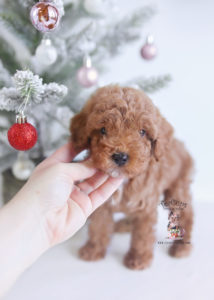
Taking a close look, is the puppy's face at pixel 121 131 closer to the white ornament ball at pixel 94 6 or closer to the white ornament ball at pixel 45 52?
the white ornament ball at pixel 45 52

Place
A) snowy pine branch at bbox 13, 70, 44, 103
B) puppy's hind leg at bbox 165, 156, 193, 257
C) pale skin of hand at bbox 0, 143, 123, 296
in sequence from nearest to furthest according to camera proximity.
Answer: pale skin of hand at bbox 0, 143, 123, 296, snowy pine branch at bbox 13, 70, 44, 103, puppy's hind leg at bbox 165, 156, 193, 257

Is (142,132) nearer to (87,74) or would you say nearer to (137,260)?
(87,74)

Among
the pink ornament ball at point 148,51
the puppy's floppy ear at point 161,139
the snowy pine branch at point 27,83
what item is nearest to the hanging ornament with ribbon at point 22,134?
the snowy pine branch at point 27,83

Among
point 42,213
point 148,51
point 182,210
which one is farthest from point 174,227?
point 148,51

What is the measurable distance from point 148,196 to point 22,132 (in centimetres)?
76

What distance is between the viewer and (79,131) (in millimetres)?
1539

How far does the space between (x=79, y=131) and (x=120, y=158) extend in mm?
332

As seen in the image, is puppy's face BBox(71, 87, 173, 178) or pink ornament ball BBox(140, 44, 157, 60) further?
pink ornament ball BBox(140, 44, 157, 60)

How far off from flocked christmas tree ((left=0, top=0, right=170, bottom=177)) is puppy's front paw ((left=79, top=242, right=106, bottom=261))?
63 centimetres

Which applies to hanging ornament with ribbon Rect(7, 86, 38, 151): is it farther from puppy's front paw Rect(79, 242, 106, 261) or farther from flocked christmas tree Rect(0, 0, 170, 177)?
puppy's front paw Rect(79, 242, 106, 261)

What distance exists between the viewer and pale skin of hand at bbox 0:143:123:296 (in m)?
1.17

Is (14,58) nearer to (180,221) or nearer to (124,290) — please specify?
(180,221)

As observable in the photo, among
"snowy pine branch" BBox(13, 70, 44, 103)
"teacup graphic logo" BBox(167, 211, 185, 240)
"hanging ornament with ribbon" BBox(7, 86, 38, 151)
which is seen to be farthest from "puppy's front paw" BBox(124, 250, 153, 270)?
"snowy pine branch" BBox(13, 70, 44, 103)

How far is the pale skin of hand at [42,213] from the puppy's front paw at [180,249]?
50 centimetres
